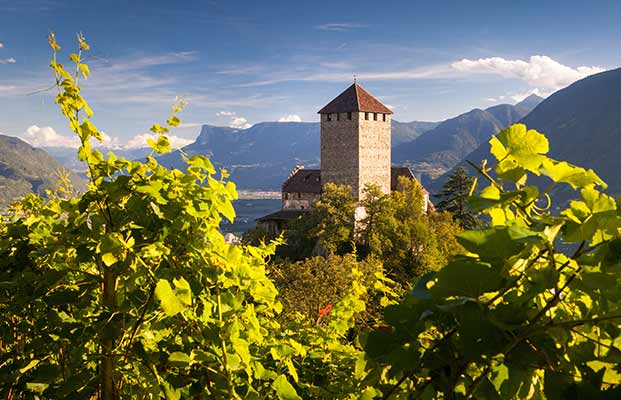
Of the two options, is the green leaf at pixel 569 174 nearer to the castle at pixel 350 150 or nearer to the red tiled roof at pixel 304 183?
the castle at pixel 350 150

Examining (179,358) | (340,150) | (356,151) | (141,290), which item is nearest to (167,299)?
(179,358)

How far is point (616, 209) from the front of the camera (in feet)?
2.99

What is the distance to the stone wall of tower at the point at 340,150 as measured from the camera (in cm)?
4675

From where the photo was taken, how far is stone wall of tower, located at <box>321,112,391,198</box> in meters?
46.8

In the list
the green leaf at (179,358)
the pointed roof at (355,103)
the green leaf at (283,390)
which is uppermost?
the pointed roof at (355,103)

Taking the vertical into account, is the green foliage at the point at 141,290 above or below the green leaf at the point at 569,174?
below

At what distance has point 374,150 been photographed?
48.2m

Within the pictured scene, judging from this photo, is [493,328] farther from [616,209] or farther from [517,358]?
[616,209]

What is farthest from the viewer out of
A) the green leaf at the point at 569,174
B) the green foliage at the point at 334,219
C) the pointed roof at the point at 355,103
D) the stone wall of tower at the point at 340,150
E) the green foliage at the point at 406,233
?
the pointed roof at the point at 355,103

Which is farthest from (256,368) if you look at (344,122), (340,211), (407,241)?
(344,122)

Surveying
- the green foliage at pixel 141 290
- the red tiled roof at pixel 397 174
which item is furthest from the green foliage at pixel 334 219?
the green foliage at pixel 141 290

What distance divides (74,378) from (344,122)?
47551mm

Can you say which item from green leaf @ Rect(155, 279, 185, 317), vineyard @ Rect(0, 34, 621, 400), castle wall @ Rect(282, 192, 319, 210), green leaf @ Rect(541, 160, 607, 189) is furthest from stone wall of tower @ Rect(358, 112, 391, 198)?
green leaf @ Rect(541, 160, 607, 189)

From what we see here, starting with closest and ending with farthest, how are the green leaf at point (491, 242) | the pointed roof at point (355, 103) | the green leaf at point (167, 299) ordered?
the green leaf at point (491, 242) → the green leaf at point (167, 299) → the pointed roof at point (355, 103)
